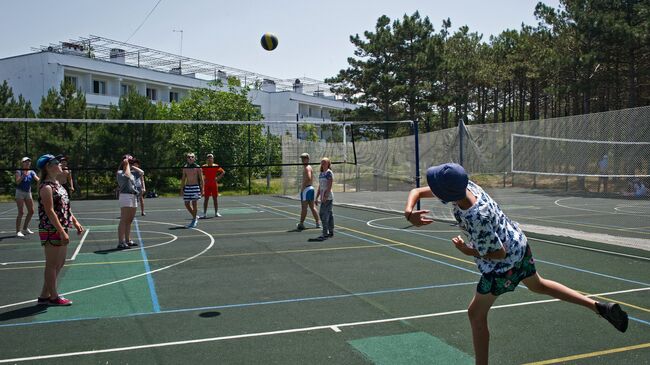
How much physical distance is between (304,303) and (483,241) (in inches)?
130

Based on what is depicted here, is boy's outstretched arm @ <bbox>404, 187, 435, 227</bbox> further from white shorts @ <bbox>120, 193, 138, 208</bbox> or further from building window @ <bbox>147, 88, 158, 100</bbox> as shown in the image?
building window @ <bbox>147, 88, 158, 100</bbox>

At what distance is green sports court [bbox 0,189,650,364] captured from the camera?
4.76m

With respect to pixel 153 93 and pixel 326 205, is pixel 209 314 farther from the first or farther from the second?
pixel 153 93

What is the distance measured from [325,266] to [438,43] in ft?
119

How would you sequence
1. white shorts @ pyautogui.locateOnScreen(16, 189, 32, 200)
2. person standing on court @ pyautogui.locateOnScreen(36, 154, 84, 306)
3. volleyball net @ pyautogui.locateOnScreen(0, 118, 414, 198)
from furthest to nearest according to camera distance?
volleyball net @ pyautogui.locateOnScreen(0, 118, 414, 198) < white shorts @ pyautogui.locateOnScreen(16, 189, 32, 200) < person standing on court @ pyautogui.locateOnScreen(36, 154, 84, 306)

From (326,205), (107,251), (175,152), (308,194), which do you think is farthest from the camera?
(175,152)

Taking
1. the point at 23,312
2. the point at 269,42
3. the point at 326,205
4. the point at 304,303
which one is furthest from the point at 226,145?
the point at 304,303

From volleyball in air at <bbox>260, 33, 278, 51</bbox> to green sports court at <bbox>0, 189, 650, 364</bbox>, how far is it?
234 inches

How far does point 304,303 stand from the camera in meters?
6.39

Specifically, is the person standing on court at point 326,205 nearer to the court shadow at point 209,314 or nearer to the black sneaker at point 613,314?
the court shadow at point 209,314

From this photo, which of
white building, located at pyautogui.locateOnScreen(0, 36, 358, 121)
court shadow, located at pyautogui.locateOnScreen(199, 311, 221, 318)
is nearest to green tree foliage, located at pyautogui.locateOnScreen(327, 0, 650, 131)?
white building, located at pyautogui.locateOnScreen(0, 36, 358, 121)

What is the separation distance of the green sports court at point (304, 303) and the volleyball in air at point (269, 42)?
5.96m

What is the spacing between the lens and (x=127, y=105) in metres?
28.7

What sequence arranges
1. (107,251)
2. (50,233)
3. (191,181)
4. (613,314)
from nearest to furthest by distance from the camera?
(613,314), (50,233), (107,251), (191,181)
